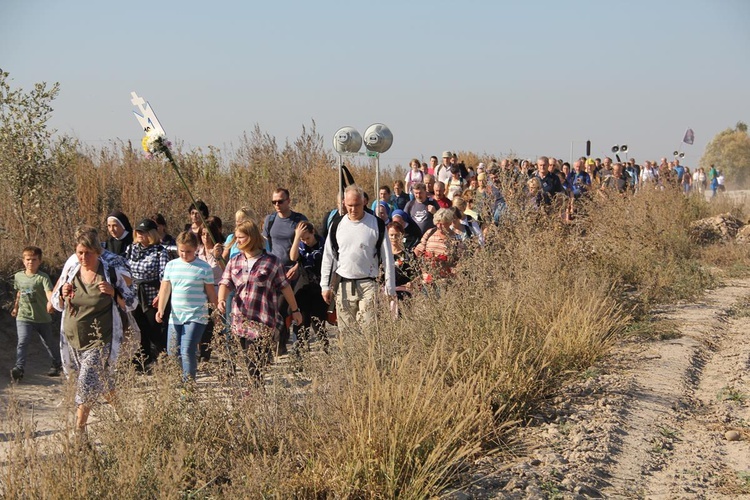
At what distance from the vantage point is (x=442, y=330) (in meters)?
6.65

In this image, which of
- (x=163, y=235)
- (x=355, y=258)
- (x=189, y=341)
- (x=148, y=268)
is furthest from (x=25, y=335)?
(x=355, y=258)

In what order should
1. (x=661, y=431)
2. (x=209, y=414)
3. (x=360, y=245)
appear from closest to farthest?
(x=209, y=414) < (x=661, y=431) < (x=360, y=245)

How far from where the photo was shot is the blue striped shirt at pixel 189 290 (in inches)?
295

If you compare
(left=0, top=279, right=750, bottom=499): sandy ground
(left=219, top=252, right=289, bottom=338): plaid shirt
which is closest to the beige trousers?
(left=219, top=252, right=289, bottom=338): plaid shirt

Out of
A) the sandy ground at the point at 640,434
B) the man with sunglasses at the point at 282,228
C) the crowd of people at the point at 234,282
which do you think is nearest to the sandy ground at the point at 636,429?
the sandy ground at the point at 640,434

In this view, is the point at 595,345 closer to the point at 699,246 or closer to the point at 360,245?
the point at 360,245

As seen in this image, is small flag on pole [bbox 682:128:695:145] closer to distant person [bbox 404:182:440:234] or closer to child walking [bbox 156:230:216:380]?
distant person [bbox 404:182:440:234]

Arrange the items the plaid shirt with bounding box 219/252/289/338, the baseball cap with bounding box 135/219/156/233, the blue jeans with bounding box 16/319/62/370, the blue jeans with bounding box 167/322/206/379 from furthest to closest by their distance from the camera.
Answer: the baseball cap with bounding box 135/219/156/233
the blue jeans with bounding box 16/319/62/370
the blue jeans with bounding box 167/322/206/379
the plaid shirt with bounding box 219/252/289/338

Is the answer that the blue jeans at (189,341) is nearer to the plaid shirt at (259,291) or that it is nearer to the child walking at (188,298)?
the child walking at (188,298)

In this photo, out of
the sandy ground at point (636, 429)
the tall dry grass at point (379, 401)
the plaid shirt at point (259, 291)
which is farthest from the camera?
the plaid shirt at point (259, 291)

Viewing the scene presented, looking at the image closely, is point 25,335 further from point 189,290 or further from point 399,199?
point 399,199

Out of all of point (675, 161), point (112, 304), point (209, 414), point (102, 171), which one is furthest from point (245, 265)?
point (675, 161)

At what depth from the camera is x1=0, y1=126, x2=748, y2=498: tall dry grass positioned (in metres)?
4.14

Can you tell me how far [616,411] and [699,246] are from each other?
1117 centimetres
